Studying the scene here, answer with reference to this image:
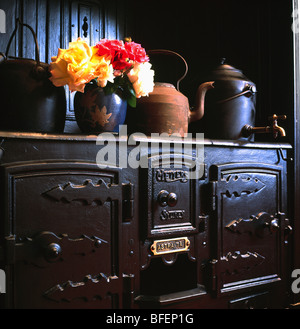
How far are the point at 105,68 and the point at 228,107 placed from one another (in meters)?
0.70

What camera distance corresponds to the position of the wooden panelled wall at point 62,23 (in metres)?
1.67

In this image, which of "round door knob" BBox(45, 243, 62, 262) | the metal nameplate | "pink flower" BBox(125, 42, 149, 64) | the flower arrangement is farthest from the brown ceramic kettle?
"round door knob" BBox(45, 243, 62, 262)

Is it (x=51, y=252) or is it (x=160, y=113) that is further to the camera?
(x=160, y=113)

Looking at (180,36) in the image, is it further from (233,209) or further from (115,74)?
(233,209)

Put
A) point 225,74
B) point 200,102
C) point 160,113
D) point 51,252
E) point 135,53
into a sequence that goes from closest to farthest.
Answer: point 51,252, point 135,53, point 160,113, point 200,102, point 225,74

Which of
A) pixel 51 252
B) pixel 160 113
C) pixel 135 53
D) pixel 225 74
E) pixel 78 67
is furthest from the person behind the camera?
pixel 225 74

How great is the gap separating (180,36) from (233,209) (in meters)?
1.18

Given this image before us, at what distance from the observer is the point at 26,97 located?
1215 millimetres

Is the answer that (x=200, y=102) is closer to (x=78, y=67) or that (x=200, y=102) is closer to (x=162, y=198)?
(x=162, y=198)

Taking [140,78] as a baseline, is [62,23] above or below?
above

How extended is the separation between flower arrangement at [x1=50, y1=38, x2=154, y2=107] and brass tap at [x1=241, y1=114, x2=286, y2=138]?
1.91 ft

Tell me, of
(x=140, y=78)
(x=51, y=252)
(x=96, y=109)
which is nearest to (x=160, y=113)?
(x=140, y=78)
